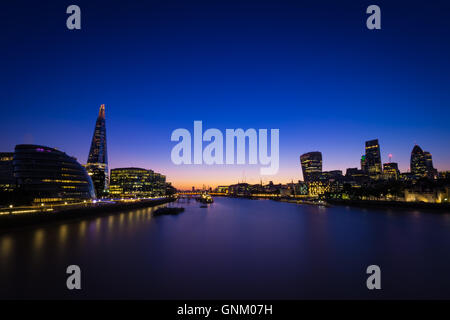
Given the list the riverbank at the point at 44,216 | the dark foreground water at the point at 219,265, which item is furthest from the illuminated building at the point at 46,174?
the dark foreground water at the point at 219,265

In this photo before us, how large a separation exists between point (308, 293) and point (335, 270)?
20.7 feet

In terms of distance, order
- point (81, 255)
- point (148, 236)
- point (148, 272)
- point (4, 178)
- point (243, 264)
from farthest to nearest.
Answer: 1. point (4, 178)
2. point (148, 236)
3. point (81, 255)
4. point (243, 264)
5. point (148, 272)

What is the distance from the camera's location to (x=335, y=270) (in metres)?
20.8

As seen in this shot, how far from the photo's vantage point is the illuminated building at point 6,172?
320ft

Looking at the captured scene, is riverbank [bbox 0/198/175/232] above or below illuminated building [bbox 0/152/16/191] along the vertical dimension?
below

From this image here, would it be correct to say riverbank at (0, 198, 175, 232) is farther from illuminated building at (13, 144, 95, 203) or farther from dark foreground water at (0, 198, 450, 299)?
illuminated building at (13, 144, 95, 203)

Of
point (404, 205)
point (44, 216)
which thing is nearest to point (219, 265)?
point (44, 216)

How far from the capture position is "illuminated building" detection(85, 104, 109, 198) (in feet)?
591

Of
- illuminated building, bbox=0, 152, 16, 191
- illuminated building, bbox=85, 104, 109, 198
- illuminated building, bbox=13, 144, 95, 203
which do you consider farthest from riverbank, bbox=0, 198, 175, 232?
illuminated building, bbox=85, 104, 109, 198

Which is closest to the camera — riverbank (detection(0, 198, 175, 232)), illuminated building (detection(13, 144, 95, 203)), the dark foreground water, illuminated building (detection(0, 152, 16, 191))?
the dark foreground water

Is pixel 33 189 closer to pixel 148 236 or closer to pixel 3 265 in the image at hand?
pixel 148 236

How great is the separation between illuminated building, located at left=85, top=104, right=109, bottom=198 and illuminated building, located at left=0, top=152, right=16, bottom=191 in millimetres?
55899
